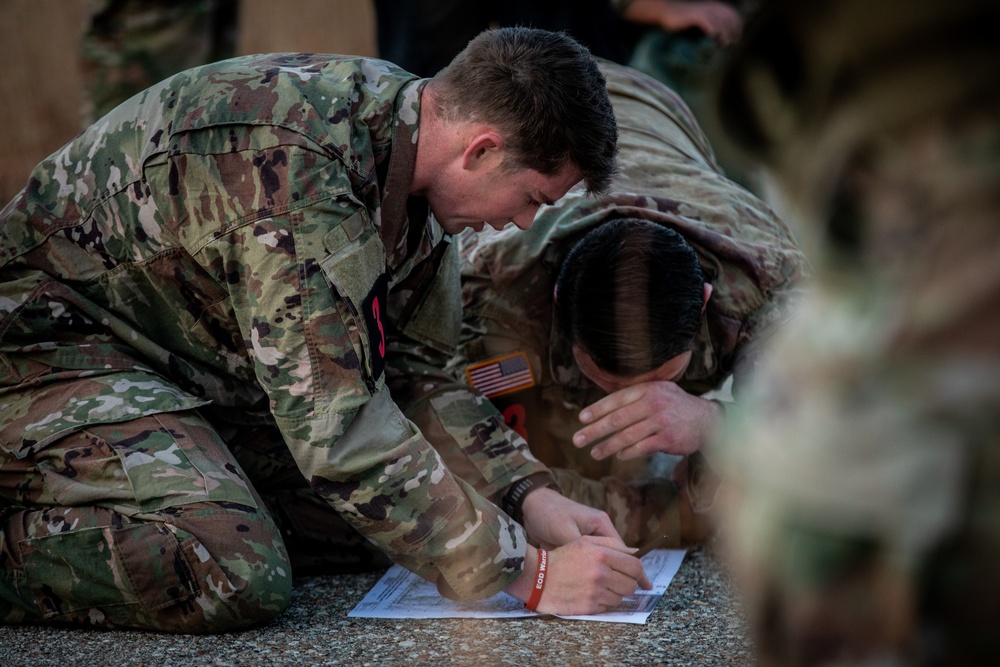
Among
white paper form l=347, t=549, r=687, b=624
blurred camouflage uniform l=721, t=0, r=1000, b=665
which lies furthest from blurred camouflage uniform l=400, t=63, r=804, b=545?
blurred camouflage uniform l=721, t=0, r=1000, b=665

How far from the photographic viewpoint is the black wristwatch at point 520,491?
2.44 m

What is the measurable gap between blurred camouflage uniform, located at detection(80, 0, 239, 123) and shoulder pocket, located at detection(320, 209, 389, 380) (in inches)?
85.5

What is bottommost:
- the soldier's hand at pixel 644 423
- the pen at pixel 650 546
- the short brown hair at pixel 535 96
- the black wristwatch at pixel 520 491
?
the pen at pixel 650 546

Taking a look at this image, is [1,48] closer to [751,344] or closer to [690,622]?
[751,344]

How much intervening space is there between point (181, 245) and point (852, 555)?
66.6 inches

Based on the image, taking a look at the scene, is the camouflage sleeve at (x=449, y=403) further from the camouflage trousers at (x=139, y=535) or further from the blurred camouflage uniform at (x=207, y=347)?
the camouflage trousers at (x=139, y=535)

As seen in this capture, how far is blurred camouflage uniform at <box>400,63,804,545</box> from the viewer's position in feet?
8.98

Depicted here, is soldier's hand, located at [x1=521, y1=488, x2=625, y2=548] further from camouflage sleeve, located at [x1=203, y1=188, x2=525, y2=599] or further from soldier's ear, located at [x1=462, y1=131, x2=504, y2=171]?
soldier's ear, located at [x1=462, y1=131, x2=504, y2=171]

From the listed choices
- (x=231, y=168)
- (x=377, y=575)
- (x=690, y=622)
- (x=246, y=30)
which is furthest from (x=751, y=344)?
(x=246, y=30)

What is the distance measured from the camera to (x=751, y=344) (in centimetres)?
275

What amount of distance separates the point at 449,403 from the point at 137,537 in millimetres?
781

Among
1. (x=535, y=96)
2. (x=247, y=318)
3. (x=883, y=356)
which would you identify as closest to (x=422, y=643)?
(x=247, y=318)

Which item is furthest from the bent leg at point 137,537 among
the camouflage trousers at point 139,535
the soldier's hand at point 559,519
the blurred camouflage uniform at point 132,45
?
the blurred camouflage uniform at point 132,45

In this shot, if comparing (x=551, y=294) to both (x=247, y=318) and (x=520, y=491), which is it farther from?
(x=247, y=318)
